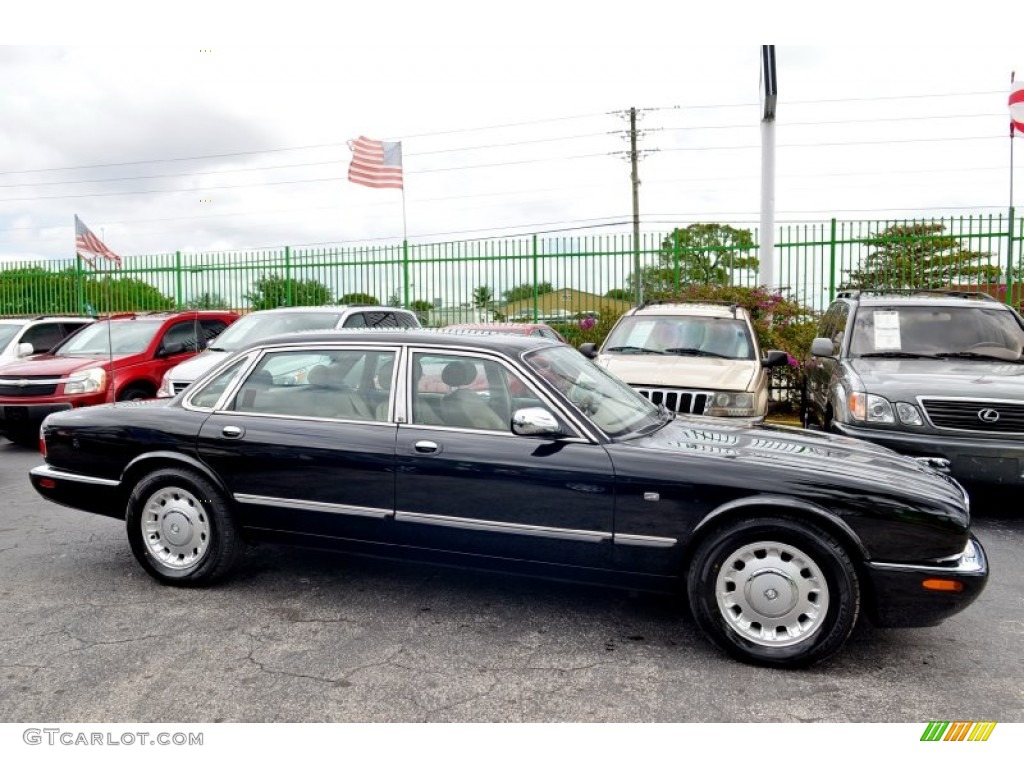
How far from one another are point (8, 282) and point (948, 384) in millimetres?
21936

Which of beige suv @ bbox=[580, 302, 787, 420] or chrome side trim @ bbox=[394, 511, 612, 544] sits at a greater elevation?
beige suv @ bbox=[580, 302, 787, 420]

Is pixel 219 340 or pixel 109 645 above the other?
pixel 219 340

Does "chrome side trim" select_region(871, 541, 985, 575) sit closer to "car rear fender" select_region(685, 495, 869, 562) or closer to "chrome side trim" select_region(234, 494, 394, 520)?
"car rear fender" select_region(685, 495, 869, 562)

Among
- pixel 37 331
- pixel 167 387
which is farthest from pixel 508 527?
pixel 37 331

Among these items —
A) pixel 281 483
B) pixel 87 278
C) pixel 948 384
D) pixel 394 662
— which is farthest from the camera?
pixel 87 278

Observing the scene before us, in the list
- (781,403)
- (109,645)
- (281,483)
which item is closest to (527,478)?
(281,483)

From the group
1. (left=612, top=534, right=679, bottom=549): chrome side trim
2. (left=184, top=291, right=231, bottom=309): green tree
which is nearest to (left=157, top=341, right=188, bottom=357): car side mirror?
(left=184, top=291, right=231, bottom=309): green tree

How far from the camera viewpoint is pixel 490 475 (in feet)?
13.0

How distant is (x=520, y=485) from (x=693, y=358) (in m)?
4.66

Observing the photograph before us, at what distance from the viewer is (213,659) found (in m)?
3.64

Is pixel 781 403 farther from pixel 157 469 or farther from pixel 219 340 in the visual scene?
pixel 157 469

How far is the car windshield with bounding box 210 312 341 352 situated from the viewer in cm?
966
